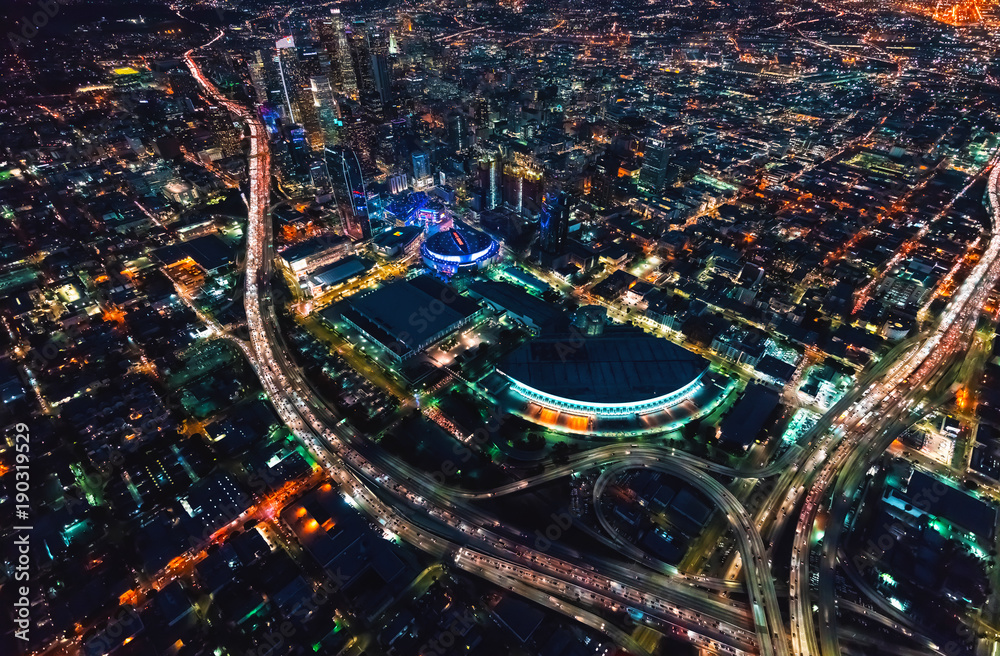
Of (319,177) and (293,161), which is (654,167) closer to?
(319,177)

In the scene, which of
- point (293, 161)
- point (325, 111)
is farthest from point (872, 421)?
point (325, 111)

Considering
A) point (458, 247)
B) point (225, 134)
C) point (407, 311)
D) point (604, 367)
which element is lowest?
point (604, 367)

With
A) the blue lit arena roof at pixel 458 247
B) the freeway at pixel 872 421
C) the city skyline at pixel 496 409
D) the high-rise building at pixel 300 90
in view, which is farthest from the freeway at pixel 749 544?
the high-rise building at pixel 300 90

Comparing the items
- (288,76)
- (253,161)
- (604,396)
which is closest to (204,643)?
(604,396)

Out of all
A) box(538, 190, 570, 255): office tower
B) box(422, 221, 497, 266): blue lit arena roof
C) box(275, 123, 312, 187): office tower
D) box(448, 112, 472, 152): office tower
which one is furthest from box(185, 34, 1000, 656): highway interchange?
box(448, 112, 472, 152): office tower

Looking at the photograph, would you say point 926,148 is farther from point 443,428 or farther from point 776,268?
point 443,428

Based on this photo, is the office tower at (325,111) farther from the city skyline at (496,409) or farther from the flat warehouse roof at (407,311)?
the flat warehouse roof at (407,311)

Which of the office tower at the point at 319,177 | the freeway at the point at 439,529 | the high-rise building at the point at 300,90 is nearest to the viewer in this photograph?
the freeway at the point at 439,529
